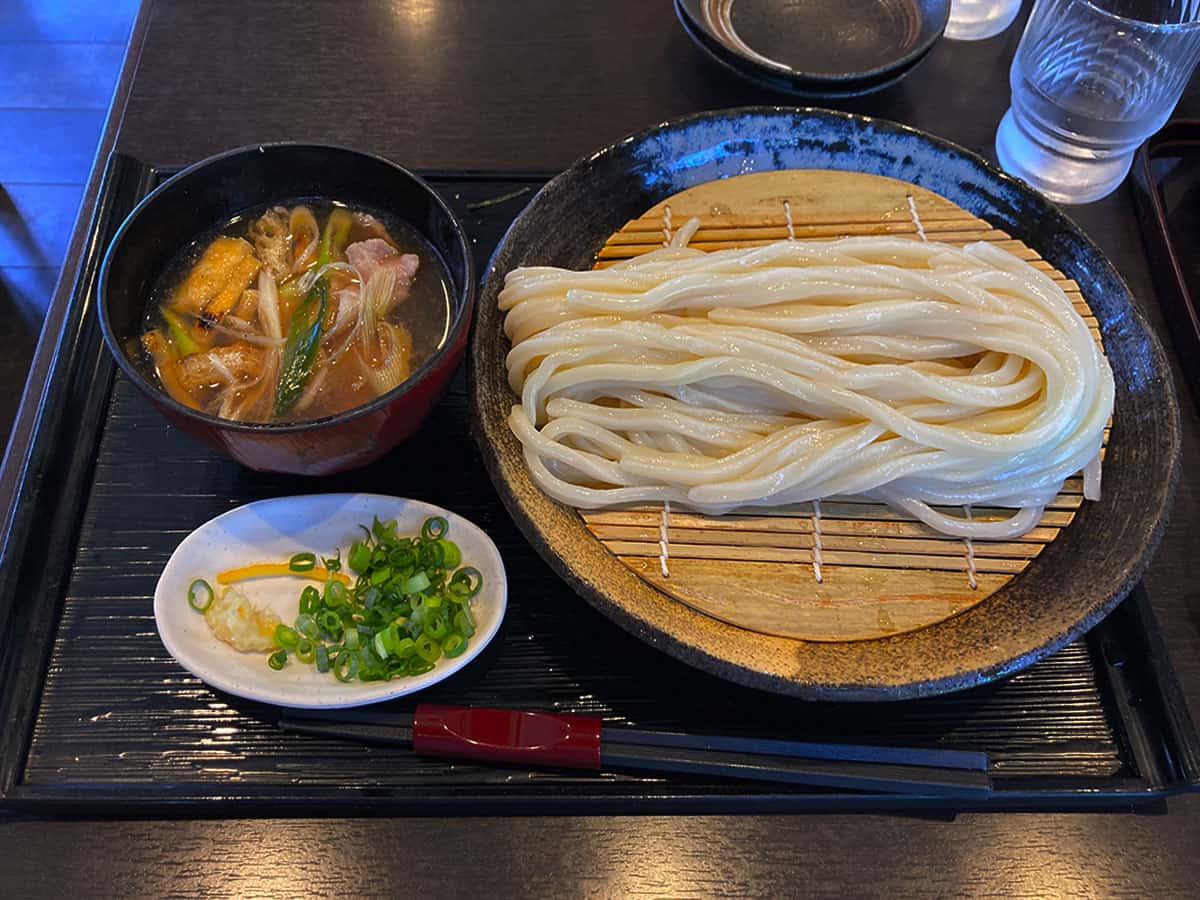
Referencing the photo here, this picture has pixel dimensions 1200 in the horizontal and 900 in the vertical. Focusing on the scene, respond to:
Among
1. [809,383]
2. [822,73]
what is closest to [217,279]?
[809,383]

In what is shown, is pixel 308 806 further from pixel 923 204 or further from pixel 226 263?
pixel 923 204

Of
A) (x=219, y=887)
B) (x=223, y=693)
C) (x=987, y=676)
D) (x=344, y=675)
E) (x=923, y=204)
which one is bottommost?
(x=219, y=887)

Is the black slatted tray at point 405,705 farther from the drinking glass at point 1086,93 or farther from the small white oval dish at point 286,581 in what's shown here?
the drinking glass at point 1086,93

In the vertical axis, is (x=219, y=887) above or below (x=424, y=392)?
below

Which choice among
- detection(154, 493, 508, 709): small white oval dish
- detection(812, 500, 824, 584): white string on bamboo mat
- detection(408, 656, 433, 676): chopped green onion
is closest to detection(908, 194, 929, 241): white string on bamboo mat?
detection(812, 500, 824, 584): white string on bamboo mat

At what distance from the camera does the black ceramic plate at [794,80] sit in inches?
92.7

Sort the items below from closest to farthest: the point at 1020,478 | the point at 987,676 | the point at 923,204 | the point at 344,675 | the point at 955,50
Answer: the point at 987,676 → the point at 344,675 → the point at 1020,478 → the point at 923,204 → the point at 955,50

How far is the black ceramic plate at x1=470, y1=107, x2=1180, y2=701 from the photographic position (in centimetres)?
143

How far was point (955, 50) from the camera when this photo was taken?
278cm

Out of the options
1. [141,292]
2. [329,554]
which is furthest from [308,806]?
[141,292]

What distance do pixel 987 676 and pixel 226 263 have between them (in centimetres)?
177

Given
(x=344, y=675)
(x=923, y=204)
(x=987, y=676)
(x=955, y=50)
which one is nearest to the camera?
(x=987, y=676)

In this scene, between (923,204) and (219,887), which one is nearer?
(219,887)

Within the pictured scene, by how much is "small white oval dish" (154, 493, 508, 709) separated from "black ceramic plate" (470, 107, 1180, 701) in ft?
0.57
